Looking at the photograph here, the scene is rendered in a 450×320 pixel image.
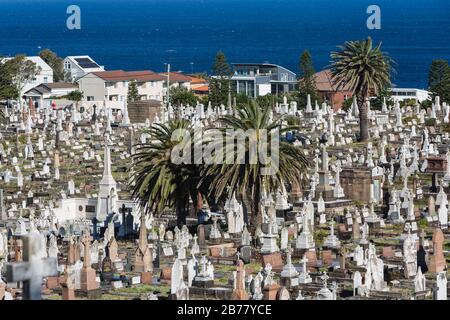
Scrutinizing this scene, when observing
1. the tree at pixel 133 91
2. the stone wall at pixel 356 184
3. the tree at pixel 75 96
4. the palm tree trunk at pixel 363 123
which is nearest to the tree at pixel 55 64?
the tree at pixel 133 91

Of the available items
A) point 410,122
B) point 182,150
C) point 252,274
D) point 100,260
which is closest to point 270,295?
point 252,274

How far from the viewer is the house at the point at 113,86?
12850cm

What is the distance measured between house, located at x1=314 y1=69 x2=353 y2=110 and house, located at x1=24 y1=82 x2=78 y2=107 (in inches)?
739

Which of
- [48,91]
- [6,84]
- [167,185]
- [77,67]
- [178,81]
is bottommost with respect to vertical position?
[167,185]

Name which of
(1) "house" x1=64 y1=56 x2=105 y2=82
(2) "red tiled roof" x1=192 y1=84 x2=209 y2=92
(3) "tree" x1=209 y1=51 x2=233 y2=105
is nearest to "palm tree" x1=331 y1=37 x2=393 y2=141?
(3) "tree" x1=209 y1=51 x2=233 y2=105

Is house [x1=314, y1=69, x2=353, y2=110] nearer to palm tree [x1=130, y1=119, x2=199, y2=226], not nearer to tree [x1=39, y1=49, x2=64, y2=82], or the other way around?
tree [x1=39, y1=49, x2=64, y2=82]

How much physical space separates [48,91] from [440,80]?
2948 centimetres

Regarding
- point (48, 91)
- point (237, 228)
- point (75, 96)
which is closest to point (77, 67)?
point (48, 91)

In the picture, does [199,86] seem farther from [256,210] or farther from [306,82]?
[256,210]

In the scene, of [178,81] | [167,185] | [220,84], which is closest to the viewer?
[167,185]

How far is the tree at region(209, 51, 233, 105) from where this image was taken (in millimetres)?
110475

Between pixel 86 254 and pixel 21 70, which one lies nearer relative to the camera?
pixel 86 254

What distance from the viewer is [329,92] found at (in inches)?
4658

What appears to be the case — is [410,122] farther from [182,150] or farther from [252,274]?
[252,274]
